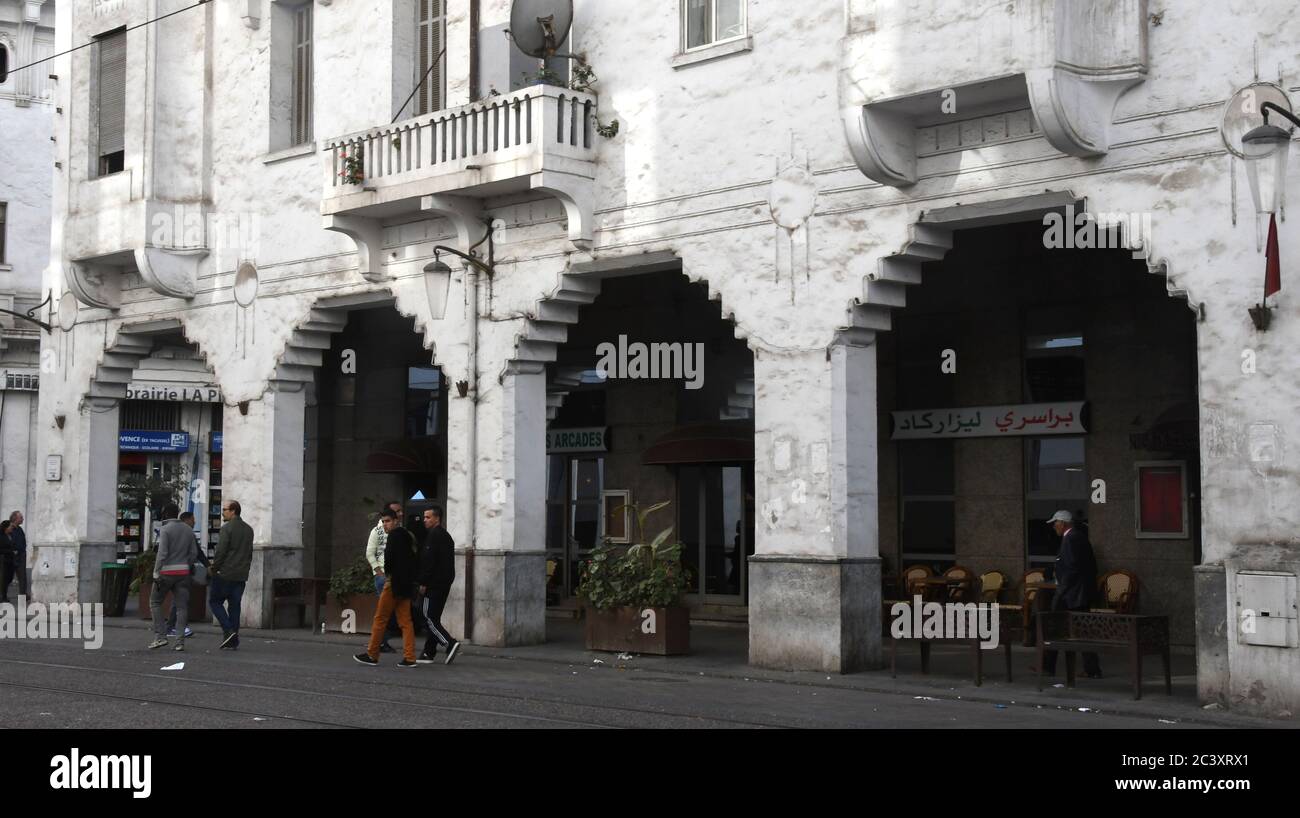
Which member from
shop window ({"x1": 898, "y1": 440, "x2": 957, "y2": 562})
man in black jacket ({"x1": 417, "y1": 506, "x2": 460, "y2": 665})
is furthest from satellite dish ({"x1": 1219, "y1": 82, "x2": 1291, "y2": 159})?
man in black jacket ({"x1": 417, "y1": 506, "x2": 460, "y2": 665})

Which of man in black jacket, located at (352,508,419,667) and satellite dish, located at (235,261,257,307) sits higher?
satellite dish, located at (235,261,257,307)

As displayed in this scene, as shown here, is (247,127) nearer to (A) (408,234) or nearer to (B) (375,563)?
(A) (408,234)

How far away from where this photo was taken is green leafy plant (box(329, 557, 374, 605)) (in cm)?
2225

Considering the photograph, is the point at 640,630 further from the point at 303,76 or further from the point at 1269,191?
the point at 303,76

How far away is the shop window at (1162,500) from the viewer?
19609 mm

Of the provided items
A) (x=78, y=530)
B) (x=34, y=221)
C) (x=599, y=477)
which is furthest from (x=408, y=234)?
(x=34, y=221)

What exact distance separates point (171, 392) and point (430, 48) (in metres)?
20.8

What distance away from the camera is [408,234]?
22.3 metres

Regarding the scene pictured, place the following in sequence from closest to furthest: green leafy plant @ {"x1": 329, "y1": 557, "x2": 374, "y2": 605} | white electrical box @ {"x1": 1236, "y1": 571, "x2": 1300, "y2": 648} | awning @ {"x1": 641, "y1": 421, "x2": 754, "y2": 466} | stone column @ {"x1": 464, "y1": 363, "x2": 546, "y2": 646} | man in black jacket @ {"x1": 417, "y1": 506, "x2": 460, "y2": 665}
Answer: white electrical box @ {"x1": 1236, "y1": 571, "x2": 1300, "y2": 648}
man in black jacket @ {"x1": 417, "y1": 506, "x2": 460, "y2": 665}
stone column @ {"x1": 464, "y1": 363, "x2": 546, "y2": 646}
green leafy plant @ {"x1": 329, "y1": 557, "x2": 374, "y2": 605}
awning @ {"x1": 641, "y1": 421, "x2": 754, "y2": 466}

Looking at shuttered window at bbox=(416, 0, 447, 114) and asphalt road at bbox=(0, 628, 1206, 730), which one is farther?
shuttered window at bbox=(416, 0, 447, 114)

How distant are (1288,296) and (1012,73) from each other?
317 cm

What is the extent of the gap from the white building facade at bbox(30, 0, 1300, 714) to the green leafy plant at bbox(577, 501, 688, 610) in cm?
156

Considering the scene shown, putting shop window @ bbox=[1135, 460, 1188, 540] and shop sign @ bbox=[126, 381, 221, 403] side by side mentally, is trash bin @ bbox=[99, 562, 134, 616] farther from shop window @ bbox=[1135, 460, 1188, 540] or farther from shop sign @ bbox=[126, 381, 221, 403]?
shop window @ bbox=[1135, 460, 1188, 540]

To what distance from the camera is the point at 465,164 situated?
2025cm
